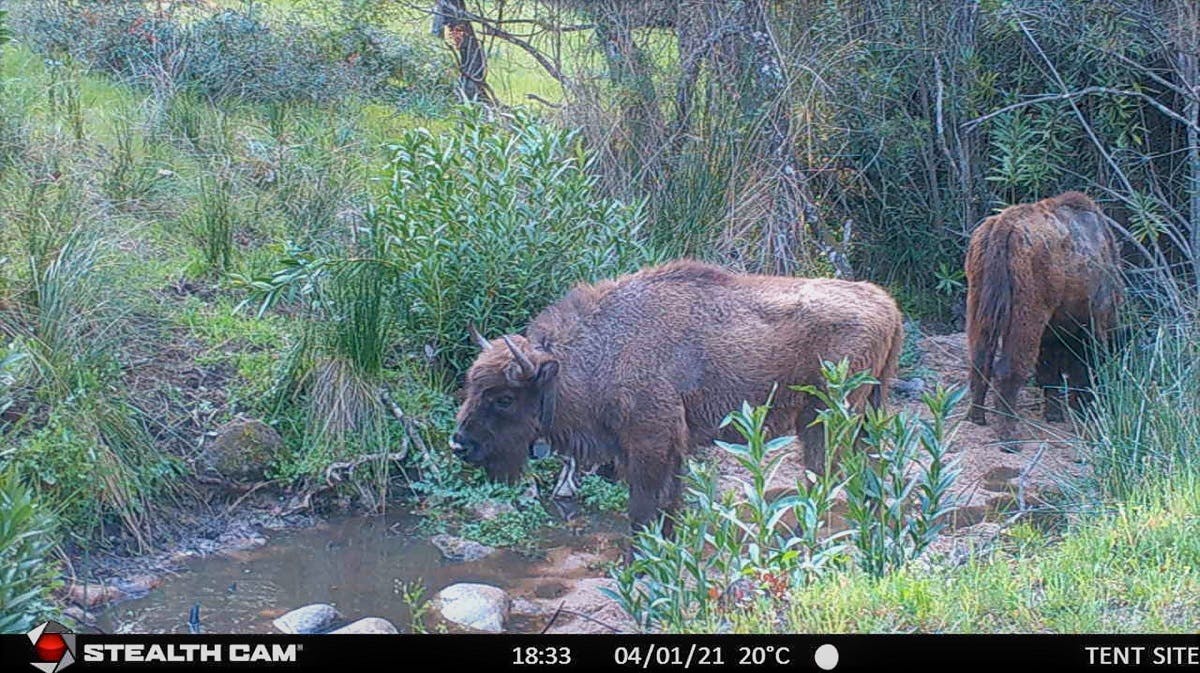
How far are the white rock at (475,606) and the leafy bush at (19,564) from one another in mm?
2203

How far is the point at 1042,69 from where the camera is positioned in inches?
440

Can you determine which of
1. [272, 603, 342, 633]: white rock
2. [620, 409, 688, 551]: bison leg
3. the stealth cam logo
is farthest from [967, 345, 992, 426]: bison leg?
the stealth cam logo

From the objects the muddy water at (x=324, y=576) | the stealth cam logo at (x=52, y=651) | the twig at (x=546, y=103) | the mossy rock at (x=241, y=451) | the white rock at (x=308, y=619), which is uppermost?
the twig at (x=546, y=103)

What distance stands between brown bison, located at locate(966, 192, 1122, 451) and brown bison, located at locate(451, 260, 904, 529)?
1892 millimetres

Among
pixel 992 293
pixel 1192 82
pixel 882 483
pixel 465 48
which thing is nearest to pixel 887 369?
pixel 992 293

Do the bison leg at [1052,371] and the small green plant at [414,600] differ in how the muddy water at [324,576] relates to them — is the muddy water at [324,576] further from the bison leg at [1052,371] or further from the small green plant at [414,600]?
the bison leg at [1052,371]

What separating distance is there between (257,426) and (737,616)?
4319 mm

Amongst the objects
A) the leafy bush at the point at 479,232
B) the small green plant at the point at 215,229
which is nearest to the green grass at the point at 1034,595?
the leafy bush at the point at 479,232

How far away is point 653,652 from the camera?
4293 millimetres

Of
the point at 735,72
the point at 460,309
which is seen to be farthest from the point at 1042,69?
the point at 460,309

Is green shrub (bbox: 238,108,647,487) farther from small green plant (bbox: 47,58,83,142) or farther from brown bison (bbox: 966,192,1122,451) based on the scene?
small green plant (bbox: 47,58,83,142)

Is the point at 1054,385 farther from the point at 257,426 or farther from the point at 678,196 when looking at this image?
the point at 257,426

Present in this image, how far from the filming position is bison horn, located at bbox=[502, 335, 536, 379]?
721 cm

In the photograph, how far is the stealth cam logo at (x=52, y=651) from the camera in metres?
4.17
